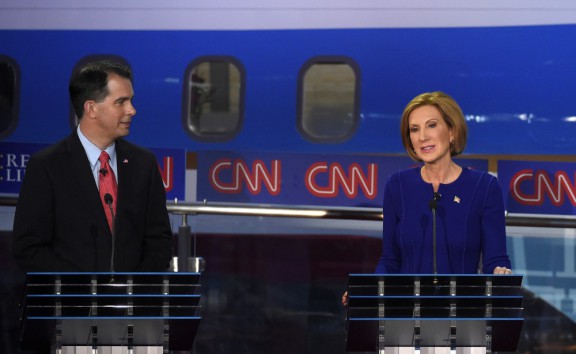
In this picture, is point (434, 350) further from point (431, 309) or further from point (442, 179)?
point (442, 179)

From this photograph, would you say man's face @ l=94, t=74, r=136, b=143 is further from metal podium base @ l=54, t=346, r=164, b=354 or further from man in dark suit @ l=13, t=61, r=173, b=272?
metal podium base @ l=54, t=346, r=164, b=354

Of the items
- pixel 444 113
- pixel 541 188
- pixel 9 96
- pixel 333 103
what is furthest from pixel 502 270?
pixel 9 96

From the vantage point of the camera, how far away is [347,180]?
287 inches

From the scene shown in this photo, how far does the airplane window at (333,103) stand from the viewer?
7.69m

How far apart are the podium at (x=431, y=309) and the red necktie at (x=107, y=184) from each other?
113 centimetres

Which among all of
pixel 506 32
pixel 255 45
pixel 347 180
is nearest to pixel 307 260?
pixel 347 180

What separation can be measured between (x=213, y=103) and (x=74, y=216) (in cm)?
415

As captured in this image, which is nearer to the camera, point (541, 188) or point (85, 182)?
point (85, 182)

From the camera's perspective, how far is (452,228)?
4.02 metres

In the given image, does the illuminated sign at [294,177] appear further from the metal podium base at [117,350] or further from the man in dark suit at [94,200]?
the metal podium base at [117,350]

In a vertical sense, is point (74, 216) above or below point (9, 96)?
below

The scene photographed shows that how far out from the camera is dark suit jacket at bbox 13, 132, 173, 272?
3.89 meters

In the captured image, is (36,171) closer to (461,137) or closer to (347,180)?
(461,137)

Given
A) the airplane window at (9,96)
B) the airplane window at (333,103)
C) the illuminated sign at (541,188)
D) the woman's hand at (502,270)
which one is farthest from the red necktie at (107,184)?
the airplane window at (9,96)
